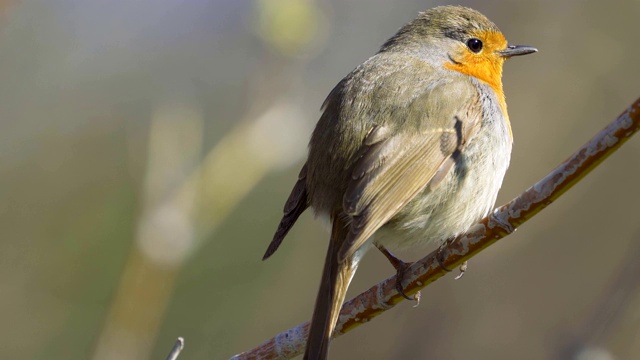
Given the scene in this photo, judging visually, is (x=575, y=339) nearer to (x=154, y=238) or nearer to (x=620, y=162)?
(x=154, y=238)

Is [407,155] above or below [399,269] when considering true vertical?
above

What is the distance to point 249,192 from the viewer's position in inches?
201

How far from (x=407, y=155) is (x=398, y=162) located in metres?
0.06

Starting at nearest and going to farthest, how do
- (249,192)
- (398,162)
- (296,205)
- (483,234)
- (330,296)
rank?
(483,234), (330,296), (398,162), (296,205), (249,192)

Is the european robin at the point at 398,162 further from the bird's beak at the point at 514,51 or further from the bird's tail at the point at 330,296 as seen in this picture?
the bird's beak at the point at 514,51

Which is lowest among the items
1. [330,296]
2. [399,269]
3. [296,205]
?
[399,269]

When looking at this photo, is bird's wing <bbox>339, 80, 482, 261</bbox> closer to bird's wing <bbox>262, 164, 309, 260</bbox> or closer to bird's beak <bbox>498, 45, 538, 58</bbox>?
bird's wing <bbox>262, 164, 309, 260</bbox>

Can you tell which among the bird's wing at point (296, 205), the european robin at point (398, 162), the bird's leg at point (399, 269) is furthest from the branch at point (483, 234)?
the bird's wing at point (296, 205)

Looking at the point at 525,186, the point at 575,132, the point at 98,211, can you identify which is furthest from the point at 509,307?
the point at 98,211

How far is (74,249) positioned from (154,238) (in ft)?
8.78

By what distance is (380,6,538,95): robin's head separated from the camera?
15.5ft

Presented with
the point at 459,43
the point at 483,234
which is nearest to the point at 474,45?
the point at 459,43

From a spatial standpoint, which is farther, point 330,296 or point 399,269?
point 399,269

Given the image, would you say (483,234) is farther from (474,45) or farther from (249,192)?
(249,192)
